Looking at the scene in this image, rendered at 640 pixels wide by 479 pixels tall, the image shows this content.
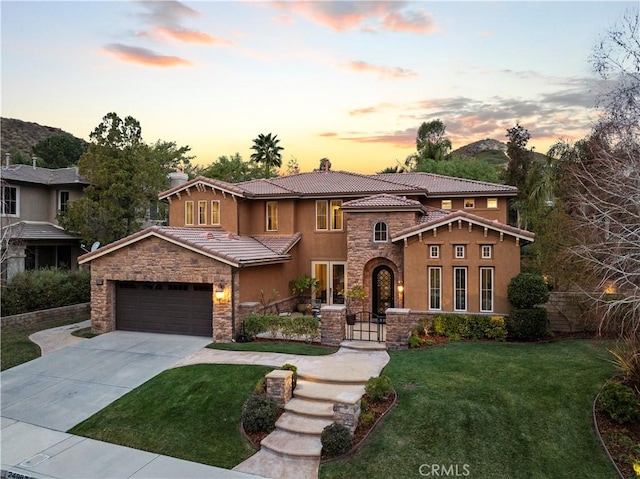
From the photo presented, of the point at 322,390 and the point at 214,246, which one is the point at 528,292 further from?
the point at 214,246

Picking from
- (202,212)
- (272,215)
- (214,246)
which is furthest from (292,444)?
(202,212)

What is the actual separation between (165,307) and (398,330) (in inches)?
374

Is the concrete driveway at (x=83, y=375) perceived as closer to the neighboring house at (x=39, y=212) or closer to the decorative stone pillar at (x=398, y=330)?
the decorative stone pillar at (x=398, y=330)

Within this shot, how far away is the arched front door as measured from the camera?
62.3 ft

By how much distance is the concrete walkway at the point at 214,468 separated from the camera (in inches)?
317

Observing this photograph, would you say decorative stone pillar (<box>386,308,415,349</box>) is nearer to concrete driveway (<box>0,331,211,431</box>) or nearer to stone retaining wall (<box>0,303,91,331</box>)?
concrete driveway (<box>0,331,211,431</box>)

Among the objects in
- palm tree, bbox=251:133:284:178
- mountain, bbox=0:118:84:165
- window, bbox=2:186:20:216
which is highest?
mountain, bbox=0:118:84:165

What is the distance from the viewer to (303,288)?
816 inches

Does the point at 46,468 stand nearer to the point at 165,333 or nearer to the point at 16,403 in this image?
the point at 16,403

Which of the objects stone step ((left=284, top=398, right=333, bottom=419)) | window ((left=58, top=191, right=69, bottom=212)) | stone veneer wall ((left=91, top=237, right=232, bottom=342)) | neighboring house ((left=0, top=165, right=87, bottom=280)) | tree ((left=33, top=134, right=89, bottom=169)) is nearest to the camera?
stone step ((left=284, top=398, right=333, bottom=419))

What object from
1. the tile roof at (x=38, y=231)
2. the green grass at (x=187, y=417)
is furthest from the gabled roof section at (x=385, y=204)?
the tile roof at (x=38, y=231)

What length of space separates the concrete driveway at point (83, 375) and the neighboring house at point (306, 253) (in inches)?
56.4

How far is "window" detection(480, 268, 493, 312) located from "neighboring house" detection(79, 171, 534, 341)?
4cm

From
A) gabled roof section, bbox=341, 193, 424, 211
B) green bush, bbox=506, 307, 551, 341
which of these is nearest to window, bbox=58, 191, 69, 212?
gabled roof section, bbox=341, 193, 424, 211
